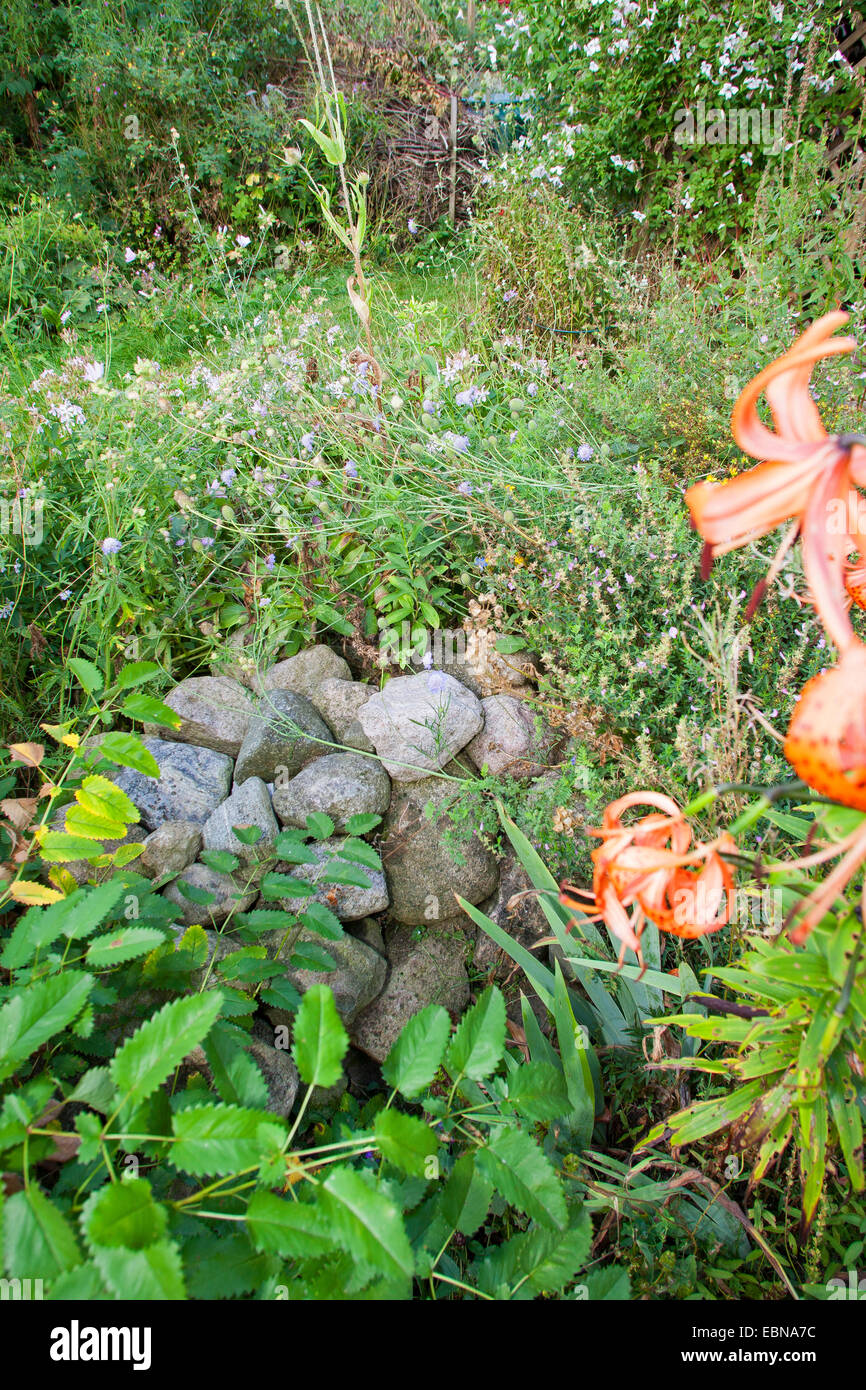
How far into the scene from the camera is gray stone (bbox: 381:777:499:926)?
192 centimetres

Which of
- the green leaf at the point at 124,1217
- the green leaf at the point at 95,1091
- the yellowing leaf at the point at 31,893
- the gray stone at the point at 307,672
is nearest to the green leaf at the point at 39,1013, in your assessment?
the green leaf at the point at 95,1091

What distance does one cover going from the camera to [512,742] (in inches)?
78.7

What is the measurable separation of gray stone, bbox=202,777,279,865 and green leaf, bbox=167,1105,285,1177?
1.00 m

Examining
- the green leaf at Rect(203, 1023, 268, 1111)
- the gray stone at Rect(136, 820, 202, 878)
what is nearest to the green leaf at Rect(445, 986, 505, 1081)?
the green leaf at Rect(203, 1023, 268, 1111)

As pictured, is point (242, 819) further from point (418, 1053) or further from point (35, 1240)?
point (35, 1240)

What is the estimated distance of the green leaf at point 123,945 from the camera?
3.28ft

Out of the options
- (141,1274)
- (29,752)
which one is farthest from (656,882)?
(29,752)

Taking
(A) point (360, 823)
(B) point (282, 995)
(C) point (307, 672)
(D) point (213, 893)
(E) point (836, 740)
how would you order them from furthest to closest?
(C) point (307, 672) < (D) point (213, 893) < (A) point (360, 823) < (B) point (282, 995) < (E) point (836, 740)

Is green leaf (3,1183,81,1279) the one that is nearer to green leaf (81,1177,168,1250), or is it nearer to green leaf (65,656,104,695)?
green leaf (81,1177,168,1250)

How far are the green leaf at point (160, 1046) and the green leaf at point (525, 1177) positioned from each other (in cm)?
37

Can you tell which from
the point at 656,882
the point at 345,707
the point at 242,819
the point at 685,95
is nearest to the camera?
the point at 656,882

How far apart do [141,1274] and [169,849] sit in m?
1.23

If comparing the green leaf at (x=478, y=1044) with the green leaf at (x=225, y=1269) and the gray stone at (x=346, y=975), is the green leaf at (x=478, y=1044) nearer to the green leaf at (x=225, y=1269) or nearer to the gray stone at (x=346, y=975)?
the green leaf at (x=225, y=1269)

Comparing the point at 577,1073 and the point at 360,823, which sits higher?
A: the point at 360,823
